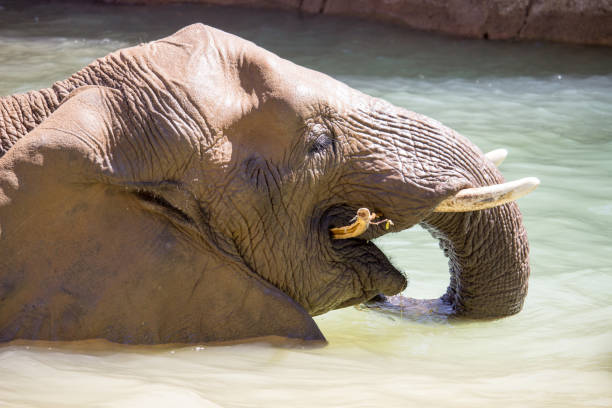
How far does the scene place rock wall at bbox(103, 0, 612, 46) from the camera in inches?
467

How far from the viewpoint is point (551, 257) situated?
536 cm

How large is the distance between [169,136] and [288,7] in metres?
11.5

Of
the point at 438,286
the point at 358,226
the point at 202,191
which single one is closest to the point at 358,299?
the point at 358,226

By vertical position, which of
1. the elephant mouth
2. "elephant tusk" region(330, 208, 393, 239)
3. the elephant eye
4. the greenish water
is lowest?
the greenish water

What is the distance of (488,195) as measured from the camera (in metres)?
3.34

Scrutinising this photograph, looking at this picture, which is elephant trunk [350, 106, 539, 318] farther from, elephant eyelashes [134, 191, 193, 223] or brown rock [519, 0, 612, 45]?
brown rock [519, 0, 612, 45]

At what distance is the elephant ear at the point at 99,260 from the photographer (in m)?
3.00

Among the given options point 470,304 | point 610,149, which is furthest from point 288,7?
point 470,304

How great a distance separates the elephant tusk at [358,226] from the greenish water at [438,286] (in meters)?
0.47

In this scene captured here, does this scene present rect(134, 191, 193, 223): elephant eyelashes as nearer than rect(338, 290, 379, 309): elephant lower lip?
Yes

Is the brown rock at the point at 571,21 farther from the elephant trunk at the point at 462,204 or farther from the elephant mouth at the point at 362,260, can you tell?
the elephant mouth at the point at 362,260

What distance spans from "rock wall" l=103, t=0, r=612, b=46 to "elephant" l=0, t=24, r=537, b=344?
921cm

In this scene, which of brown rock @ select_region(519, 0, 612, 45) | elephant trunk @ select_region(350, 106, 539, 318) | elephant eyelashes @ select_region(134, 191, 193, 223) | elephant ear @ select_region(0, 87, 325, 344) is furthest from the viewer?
brown rock @ select_region(519, 0, 612, 45)

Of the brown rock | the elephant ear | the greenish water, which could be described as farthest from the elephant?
the brown rock
